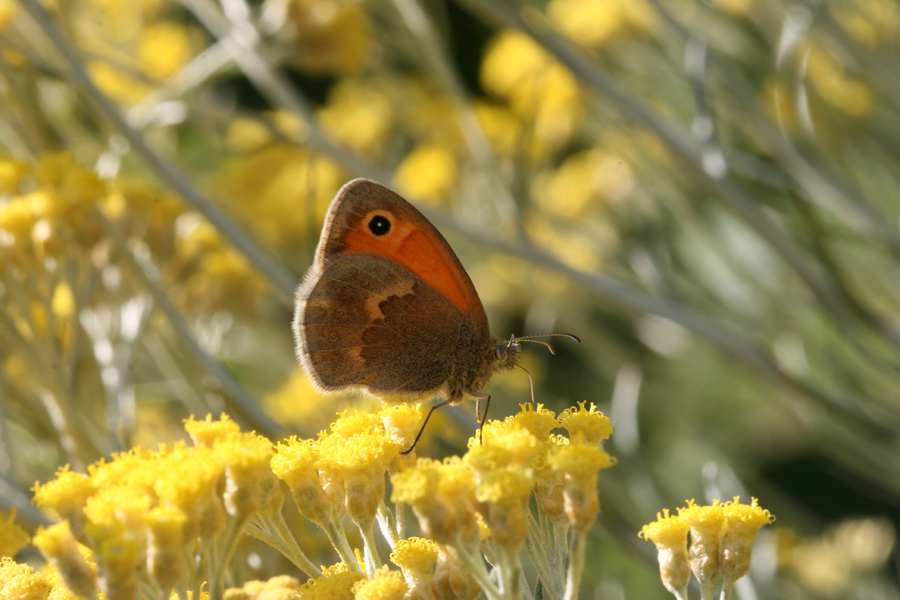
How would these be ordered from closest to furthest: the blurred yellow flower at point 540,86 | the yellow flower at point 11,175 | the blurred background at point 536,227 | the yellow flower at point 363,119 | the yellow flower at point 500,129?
1. the blurred background at point 536,227
2. the yellow flower at point 11,175
3. the blurred yellow flower at point 540,86
4. the yellow flower at point 363,119
5. the yellow flower at point 500,129

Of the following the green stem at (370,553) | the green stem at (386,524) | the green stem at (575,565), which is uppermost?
the green stem at (386,524)

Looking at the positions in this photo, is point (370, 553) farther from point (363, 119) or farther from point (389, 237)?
point (363, 119)

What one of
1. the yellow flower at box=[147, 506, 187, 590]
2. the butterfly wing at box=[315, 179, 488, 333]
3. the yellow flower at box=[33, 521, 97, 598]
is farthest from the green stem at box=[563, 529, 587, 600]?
the butterfly wing at box=[315, 179, 488, 333]

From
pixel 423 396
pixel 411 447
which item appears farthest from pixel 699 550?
pixel 423 396

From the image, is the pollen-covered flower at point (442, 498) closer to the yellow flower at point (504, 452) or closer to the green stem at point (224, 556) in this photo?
the yellow flower at point (504, 452)

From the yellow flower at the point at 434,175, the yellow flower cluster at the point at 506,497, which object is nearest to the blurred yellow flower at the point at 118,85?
the yellow flower at the point at 434,175

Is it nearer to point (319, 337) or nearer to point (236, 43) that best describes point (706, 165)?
point (319, 337)

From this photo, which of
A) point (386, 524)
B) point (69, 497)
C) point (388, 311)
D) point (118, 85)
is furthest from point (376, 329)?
point (118, 85)
